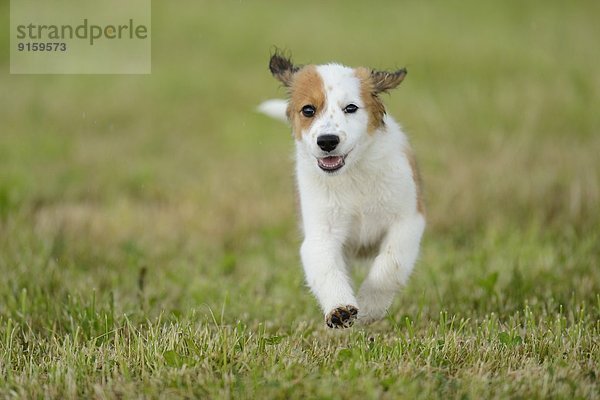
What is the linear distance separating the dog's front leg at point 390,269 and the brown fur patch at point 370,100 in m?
0.57

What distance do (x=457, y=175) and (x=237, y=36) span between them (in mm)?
8565

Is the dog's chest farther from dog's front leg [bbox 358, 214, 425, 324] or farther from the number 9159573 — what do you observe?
the number 9159573

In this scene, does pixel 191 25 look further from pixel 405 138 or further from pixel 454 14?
pixel 405 138

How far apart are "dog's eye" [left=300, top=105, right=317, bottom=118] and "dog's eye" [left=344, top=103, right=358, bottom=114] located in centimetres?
17

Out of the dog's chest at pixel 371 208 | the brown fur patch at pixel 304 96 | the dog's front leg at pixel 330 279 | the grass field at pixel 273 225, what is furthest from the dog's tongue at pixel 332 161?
the grass field at pixel 273 225

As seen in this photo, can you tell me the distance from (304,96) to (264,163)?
5.44m

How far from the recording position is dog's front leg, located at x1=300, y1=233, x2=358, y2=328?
4.42 m

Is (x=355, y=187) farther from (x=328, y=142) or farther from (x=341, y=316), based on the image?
(x=341, y=316)

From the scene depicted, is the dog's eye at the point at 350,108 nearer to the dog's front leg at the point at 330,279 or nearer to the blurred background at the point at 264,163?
the dog's front leg at the point at 330,279

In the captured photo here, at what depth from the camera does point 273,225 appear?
7.95 metres

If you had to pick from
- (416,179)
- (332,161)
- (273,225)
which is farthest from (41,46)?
(332,161)

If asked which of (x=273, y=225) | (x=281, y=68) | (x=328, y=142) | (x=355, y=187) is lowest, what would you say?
(x=273, y=225)

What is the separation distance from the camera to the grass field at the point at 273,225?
4.08 m

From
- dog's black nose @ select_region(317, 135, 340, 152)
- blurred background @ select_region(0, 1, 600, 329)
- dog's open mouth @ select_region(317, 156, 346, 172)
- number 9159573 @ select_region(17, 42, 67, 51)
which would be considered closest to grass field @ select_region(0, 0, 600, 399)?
blurred background @ select_region(0, 1, 600, 329)
